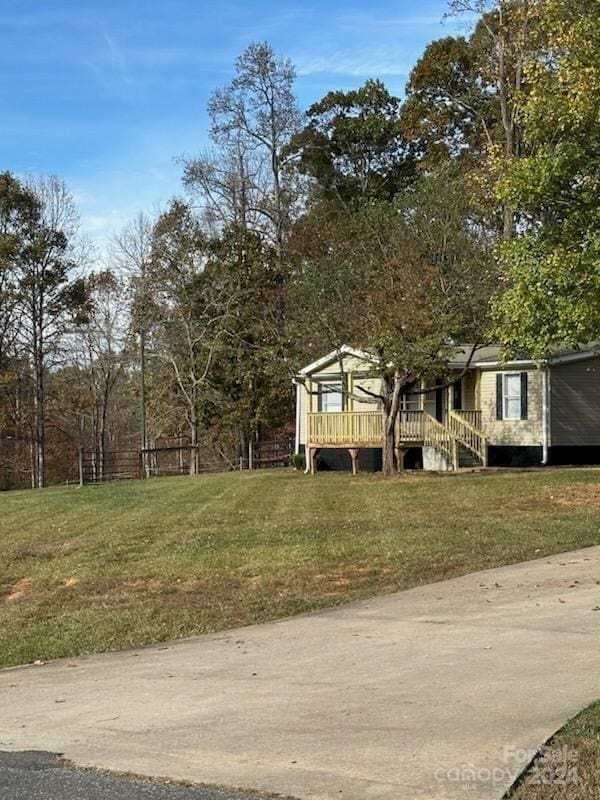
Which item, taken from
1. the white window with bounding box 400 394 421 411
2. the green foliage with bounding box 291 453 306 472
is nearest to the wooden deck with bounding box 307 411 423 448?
the white window with bounding box 400 394 421 411

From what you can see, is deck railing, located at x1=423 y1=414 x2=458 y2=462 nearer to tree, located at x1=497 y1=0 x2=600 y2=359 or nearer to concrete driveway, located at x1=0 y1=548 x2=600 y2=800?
tree, located at x1=497 y1=0 x2=600 y2=359

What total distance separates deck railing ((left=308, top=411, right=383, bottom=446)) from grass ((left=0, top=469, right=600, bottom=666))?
250 inches

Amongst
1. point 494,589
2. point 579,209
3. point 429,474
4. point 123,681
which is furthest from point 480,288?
point 123,681

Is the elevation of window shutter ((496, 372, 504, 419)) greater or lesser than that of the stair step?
greater

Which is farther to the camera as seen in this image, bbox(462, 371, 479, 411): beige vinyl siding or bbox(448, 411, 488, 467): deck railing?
bbox(462, 371, 479, 411): beige vinyl siding

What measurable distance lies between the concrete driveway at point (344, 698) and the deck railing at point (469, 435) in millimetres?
18100

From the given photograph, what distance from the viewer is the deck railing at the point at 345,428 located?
94.6 ft

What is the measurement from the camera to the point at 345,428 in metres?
29.2

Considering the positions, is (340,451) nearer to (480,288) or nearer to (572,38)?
(480,288)

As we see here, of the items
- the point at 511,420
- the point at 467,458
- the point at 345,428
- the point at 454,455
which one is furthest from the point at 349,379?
the point at 511,420

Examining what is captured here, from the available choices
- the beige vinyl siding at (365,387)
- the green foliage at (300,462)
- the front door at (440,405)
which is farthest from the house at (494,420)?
the green foliage at (300,462)

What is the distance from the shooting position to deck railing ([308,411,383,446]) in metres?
28.8

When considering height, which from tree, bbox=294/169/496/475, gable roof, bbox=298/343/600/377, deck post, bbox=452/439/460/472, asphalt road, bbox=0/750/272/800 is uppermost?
tree, bbox=294/169/496/475

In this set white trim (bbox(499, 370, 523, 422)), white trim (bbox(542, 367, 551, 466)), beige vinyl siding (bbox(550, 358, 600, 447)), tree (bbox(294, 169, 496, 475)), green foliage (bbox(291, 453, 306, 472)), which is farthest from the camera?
green foliage (bbox(291, 453, 306, 472))
